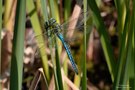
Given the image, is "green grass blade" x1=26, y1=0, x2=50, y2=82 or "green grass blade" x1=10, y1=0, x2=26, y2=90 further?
"green grass blade" x1=26, y1=0, x2=50, y2=82

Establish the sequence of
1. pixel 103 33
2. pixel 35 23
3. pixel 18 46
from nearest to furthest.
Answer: pixel 18 46 < pixel 103 33 < pixel 35 23

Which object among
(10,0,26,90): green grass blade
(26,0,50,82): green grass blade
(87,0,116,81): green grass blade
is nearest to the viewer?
(10,0,26,90): green grass blade

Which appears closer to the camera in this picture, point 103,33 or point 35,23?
point 103,33

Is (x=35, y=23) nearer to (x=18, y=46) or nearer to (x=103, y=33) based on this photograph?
(x=103, y=33)

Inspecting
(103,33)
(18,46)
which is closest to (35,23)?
(103,33)

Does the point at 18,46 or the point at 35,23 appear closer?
the point at 18,46

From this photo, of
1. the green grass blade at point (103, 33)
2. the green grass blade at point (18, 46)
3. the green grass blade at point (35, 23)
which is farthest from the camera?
the green grass blade at point (35, 23)

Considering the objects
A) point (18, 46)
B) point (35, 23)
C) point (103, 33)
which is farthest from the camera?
point (35, 23)

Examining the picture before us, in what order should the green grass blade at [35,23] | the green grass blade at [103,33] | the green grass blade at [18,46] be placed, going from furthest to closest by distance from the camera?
the green grass blade at [35,23] < the green grass blade at [103,33] < the green grass blade at [18,46]

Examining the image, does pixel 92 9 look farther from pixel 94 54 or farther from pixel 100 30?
pixel 94 54
